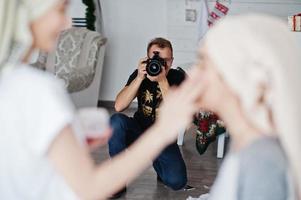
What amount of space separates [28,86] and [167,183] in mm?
2126

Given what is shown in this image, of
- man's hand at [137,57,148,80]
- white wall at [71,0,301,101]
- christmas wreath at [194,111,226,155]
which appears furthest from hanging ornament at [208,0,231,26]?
man's hand at [137,57,148,80]

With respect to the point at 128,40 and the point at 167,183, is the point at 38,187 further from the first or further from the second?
the point at 128,40

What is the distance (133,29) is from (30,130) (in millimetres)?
4380

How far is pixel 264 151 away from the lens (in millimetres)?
1033

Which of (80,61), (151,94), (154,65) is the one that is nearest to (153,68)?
(154,65)

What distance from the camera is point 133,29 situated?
5.29 meters

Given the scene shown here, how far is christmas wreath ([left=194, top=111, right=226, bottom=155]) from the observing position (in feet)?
11.8

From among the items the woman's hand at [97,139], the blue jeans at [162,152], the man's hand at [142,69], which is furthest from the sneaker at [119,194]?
the woman's hand at [97,139]

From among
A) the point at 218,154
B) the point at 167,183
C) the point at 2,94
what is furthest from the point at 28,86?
the point at 218,154

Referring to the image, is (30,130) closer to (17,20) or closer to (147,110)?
(17,20)

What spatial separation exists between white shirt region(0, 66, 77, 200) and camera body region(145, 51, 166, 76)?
1.64 meters

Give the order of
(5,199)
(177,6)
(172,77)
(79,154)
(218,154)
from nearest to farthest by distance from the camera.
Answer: (79,154)
(5,199)
(172,77)
(218,154)
(177,6)

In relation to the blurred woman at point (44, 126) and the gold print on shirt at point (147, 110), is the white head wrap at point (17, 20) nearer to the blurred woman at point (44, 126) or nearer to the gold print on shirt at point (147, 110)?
the blurred woman at point (44, 126)

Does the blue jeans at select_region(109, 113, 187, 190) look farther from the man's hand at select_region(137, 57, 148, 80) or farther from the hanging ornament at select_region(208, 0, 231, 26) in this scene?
the hanging ornament at select_region(208, 0, 231, 26)
